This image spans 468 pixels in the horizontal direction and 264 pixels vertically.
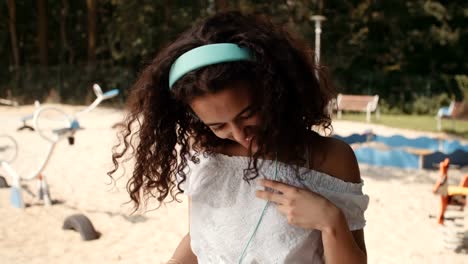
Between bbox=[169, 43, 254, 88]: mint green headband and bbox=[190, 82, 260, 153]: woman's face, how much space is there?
0.06 m

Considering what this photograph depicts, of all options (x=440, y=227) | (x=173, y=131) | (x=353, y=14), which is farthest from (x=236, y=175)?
(x=353, y=14)

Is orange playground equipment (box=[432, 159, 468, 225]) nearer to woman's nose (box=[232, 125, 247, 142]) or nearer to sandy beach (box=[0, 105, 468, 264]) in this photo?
A: sandy beach (box=[0, 105, 468, 264])

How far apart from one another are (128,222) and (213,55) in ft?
14.5

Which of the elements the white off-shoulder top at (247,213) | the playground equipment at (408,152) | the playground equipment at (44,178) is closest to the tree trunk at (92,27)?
the playground equipment at (408,152)

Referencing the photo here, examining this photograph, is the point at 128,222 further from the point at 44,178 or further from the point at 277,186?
the point at 277,186

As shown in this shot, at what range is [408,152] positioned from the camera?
310 inches

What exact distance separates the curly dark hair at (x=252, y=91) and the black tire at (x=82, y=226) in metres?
3.67

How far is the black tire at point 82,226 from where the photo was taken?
470 cm

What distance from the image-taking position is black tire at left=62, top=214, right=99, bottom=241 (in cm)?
470

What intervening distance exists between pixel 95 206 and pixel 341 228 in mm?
5090

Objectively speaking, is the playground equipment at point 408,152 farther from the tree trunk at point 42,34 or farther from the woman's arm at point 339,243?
the tree trunk at point 42,34

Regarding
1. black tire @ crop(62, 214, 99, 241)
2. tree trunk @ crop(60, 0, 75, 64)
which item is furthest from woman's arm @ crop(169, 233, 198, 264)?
tree trunk @ crop(60, 0, 75, 64)

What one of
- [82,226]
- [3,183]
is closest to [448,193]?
[82,226]

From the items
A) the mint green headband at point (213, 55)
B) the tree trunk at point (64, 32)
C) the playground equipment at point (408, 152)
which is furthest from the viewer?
the tree trunk at point (64, 32)
